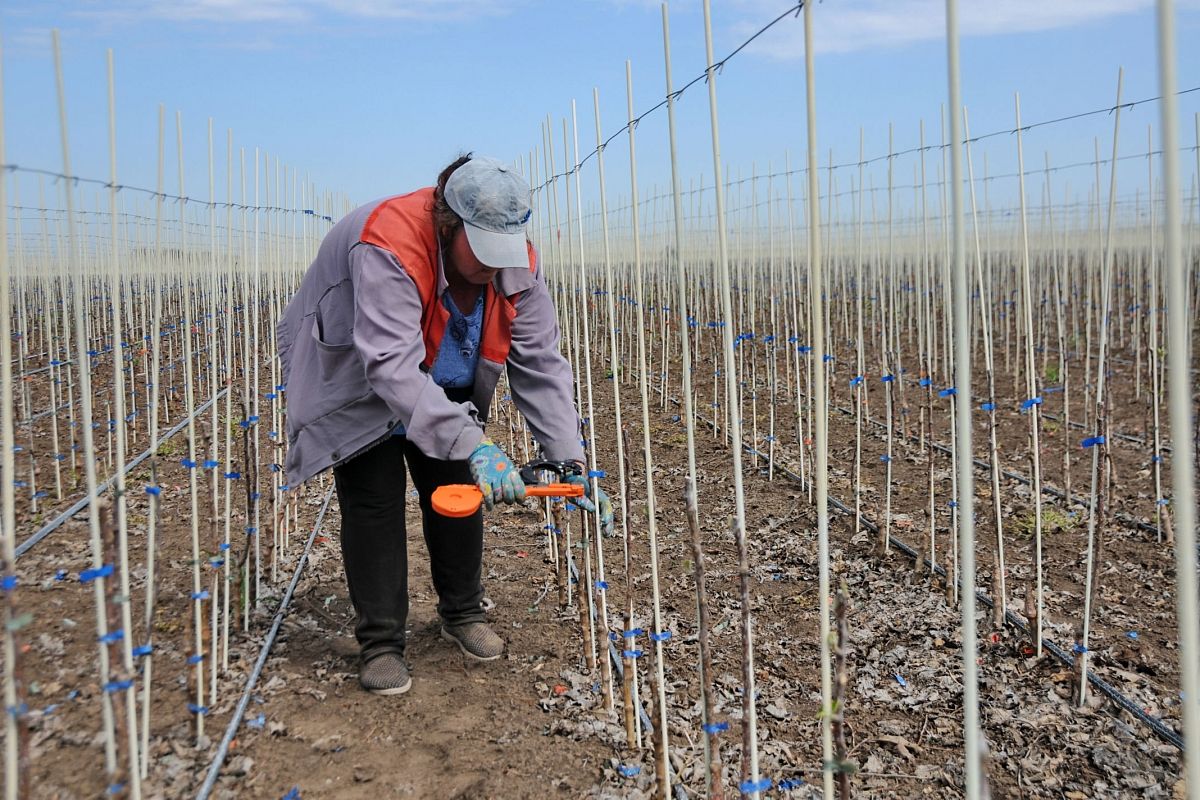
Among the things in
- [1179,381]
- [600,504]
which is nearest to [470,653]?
[600,504]

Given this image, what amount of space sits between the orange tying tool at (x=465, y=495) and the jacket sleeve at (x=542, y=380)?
0.36 m

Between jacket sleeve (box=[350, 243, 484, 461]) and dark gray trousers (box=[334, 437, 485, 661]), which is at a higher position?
jacket sleeve (box=[350, 243, 484, 461])

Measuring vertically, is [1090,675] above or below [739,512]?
below

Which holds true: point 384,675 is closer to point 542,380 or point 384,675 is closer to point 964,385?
point 542,380

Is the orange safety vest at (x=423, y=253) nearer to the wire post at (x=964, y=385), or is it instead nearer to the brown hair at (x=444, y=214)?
the brown hair at (x=444, y=214)

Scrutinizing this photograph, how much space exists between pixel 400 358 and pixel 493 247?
33 cm

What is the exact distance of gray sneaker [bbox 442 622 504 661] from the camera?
104 inches

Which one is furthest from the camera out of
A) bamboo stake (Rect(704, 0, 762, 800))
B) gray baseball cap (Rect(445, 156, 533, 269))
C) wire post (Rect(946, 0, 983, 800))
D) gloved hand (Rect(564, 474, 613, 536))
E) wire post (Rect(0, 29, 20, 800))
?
gloved hand (Rect(564, 474, 613, 536))

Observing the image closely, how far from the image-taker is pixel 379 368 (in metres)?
2.04

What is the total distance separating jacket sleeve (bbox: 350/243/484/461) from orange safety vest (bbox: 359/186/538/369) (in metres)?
0.04

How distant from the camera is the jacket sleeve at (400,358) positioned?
2.04 metres

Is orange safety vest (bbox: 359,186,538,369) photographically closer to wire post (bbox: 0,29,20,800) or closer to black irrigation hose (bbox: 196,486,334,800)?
wire post (bbox: 0,29,20,800)

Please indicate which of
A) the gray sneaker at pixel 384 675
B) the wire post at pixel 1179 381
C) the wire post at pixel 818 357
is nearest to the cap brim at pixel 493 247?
the wire post at pixel 818 357

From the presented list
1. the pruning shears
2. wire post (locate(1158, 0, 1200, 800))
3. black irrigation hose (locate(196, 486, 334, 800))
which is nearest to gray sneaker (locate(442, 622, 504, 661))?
black irrigation hose (locate(196, 486, 334, 800))
